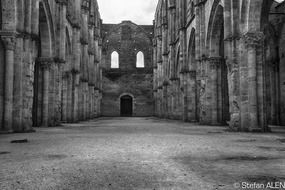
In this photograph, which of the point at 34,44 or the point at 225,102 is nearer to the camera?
the point at 34,44

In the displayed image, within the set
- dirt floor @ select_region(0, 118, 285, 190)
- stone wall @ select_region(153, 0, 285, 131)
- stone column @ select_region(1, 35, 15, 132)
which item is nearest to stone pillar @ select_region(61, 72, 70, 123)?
stone wall @ select_region(153, 0, 285, 131)

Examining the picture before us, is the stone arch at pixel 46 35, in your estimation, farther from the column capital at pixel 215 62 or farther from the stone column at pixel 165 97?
the stone column at pixel 165 97

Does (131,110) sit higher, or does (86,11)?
(86,11)

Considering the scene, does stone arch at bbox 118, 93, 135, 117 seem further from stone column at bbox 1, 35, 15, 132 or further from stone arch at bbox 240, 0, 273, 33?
stone column at bbox 1, 35, 15, 132

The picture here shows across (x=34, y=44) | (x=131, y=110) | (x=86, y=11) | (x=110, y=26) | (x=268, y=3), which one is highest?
(x=110, y=26)

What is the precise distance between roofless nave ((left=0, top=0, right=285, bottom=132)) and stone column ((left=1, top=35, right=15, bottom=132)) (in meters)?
0.04

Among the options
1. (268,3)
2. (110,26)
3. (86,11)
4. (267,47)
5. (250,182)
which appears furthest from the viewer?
(110,26)

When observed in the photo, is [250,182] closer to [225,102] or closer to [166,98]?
[225,102]

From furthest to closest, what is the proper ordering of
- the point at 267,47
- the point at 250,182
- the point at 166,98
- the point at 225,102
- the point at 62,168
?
the point at 166,98 → the point at 267,47 → the point at 225,102 → the point at 62,168 → the point at 250,182

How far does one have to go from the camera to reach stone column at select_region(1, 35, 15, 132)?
11.7 m

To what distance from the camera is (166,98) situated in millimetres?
36562

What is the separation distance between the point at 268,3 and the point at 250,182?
1087cm

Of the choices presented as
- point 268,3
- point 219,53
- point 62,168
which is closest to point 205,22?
point 219,53

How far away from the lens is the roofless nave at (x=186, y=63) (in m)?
12.2
